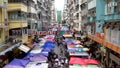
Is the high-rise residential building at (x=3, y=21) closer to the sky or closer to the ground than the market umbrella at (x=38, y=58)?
closer to the sky

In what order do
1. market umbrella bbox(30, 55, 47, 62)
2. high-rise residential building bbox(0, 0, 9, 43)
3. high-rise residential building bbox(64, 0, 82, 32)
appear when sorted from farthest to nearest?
high-rise residential building bbox(64, 0, 82, 32)
high-rise residential building bbox(0, 0, 9, 43)
market umbrella bbox(30, 55, 47, 62)

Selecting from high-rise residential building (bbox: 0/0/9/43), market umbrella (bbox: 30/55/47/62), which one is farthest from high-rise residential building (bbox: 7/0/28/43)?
market umbrella (bbox: 30/55/47/62)

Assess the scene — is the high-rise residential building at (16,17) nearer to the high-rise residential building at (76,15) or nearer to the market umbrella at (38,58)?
the market umbrella at (38,58)

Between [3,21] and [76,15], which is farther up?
[76,15]

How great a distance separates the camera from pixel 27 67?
812 inches

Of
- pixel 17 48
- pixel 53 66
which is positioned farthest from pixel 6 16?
pixel 53 66

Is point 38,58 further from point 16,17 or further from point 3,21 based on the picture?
point 16,17

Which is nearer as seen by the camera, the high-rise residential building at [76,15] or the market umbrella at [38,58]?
the market umbrella at [38,58]

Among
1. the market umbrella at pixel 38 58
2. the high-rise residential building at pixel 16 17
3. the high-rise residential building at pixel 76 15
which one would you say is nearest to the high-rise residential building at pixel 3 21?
the high-rise residential building at pixel 16 17

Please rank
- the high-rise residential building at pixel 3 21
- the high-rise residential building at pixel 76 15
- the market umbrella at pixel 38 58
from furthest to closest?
the high-rise residential building at pixel 76 15
the high-rise residential building at pixel 3 21
the market umbrella at pixel 38 58

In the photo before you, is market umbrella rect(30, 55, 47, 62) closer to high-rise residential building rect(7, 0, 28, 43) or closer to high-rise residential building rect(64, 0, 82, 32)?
high-rise residential building rect(7, 0, 28, 43)

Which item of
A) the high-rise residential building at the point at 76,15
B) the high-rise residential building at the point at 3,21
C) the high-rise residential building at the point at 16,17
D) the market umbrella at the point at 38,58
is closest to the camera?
the market umbrella at the point at 38,58

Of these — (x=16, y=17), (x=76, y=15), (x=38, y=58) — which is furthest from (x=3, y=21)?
(x=76, y=15)

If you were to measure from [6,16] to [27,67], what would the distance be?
1377 cm
